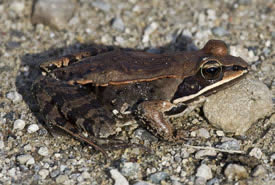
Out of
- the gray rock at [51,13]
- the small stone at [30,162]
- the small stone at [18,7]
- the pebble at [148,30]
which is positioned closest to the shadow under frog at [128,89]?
the small stone at [30,162]

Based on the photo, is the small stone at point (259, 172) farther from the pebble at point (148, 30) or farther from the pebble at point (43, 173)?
the pebble at point (148, 30)

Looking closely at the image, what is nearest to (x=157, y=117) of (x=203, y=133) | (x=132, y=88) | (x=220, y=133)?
(x=132, y=88)

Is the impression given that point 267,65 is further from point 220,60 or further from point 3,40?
point 3,40

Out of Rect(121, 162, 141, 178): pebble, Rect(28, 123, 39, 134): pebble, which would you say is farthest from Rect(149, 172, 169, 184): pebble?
Rect(28, 123, 39, 134): pebble

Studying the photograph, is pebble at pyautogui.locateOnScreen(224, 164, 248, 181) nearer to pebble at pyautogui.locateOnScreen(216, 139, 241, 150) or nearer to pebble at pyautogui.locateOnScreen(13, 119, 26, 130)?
pebble at pyautogui.locateOnScreen(216, 139, 241, 150)

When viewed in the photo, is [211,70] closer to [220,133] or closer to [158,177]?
[220,133]

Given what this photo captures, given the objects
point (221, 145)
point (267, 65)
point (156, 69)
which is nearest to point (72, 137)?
point (156, 69)
